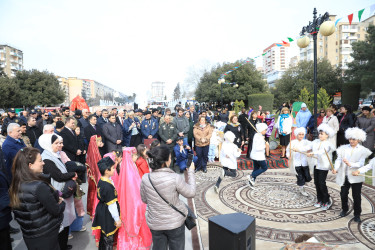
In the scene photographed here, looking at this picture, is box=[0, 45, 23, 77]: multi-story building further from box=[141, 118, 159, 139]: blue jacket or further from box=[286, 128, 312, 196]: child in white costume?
box=[286, 128, 312, 196]: child in white costume

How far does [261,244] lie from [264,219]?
2.96ft

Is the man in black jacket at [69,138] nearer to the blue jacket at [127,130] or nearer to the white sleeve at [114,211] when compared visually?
the blue jacket at [127,130]

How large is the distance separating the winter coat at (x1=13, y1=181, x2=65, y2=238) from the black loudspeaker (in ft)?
5.71

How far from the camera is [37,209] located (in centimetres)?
251

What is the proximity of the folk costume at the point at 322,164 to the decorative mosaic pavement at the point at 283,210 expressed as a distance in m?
0.22

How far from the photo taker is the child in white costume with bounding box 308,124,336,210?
4.79 meters

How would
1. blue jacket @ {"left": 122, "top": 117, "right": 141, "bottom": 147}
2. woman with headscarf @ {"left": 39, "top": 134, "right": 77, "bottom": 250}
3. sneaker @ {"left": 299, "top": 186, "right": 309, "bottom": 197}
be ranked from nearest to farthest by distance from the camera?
woman with headscarf @ {"left": 39, "top": 134, "right": 77, "bottom": 250}
sneaker @ {"left": 299, "top": 186, "right": 309, "bottom": 197}
blue jacket @ {"left": 122, "top": 117, "right": 141, "bottom": 147}

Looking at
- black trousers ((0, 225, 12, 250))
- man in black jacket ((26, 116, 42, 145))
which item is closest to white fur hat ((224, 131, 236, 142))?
black trousers ((0, 225, 12, 250))

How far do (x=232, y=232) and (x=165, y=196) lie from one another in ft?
2.54

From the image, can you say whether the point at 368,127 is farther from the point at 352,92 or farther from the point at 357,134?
the point at 352,92

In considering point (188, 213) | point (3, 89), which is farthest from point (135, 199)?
point (3, 89)

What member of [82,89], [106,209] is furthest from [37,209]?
[82,89]

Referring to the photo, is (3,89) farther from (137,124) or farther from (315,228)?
(315,228)

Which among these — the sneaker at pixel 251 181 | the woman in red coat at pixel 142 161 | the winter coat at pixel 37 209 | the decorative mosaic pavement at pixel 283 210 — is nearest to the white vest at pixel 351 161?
the decorative mosaic pavement at pixel 283 210
